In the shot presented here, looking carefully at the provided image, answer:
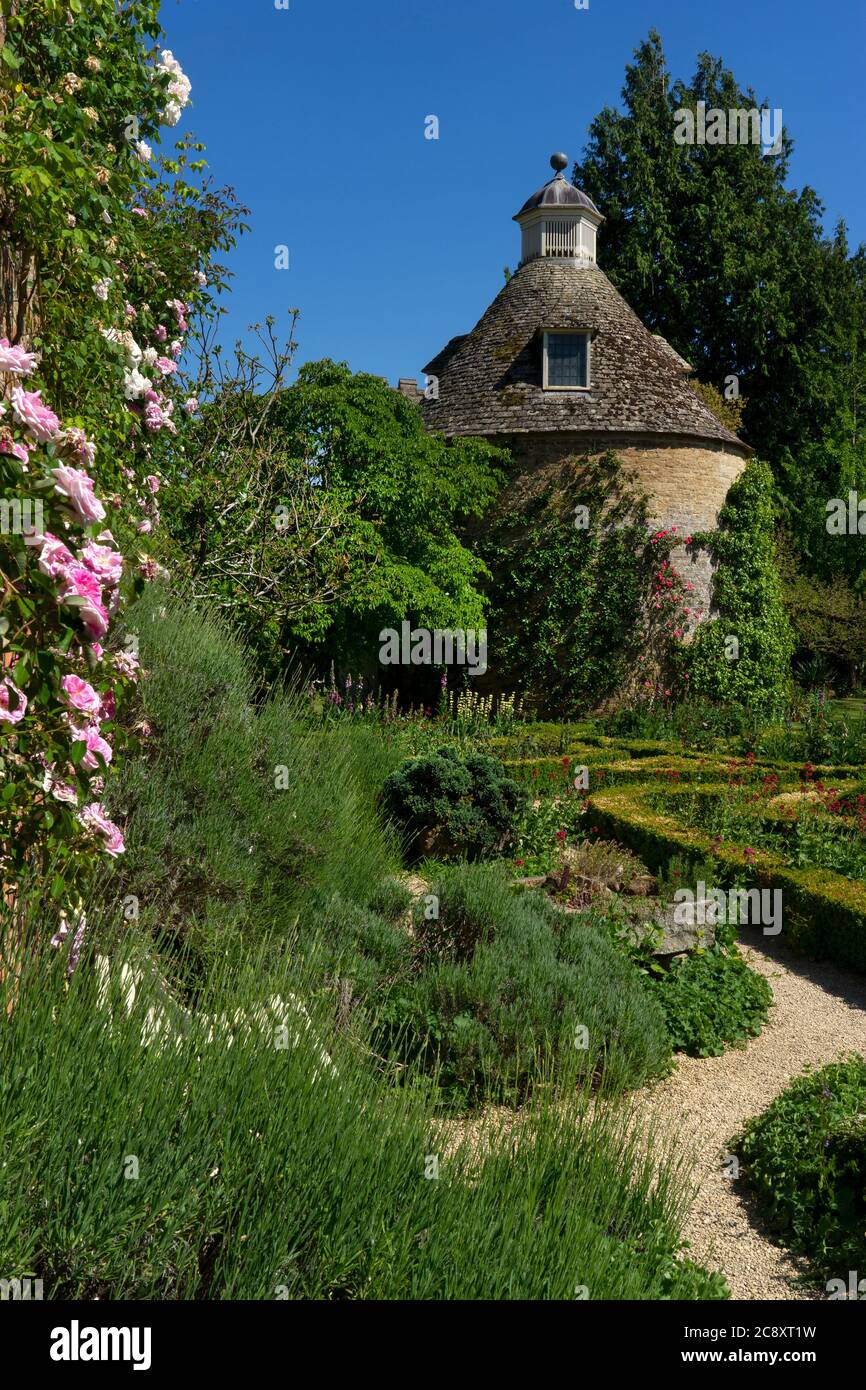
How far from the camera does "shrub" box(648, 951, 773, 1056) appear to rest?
6.43 m

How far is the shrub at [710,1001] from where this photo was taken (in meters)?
6.43

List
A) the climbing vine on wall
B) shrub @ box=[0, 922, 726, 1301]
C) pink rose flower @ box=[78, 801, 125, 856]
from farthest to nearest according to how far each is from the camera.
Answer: the climbing vine on wall, pink rose flower @ box=[78, 801, 125, 856], shrub @ box=[0, 922, 726, 1301]

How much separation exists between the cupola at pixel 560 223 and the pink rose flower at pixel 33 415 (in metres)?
20.9

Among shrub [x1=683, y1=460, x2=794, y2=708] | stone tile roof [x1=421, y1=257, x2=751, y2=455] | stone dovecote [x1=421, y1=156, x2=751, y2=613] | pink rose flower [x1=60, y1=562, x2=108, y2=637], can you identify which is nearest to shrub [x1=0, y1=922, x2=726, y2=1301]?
pink rose flower [x1=60, y1=562, x2=108, y2=637]

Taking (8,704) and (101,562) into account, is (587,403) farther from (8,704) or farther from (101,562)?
(8,704)

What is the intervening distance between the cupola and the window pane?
3.05m

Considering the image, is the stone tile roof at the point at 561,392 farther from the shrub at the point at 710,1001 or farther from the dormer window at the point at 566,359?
the shrub at the point at 710,1001

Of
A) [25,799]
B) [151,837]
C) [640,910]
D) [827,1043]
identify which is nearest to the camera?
[25,799]

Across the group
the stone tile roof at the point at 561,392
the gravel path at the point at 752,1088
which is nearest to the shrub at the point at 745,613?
the stone tile roof at the point at 561,392

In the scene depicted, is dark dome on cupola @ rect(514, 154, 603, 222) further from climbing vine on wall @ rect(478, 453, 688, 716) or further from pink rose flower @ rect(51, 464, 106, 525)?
pink rose flower @ rect(51, 464, 106, 525)

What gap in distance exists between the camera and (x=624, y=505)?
62.2ft
